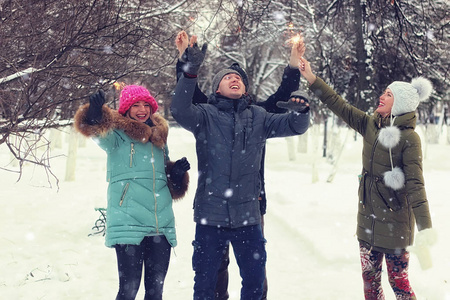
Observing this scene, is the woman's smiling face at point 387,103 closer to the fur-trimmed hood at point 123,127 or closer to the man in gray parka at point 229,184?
the man in gray parka at point 229,184

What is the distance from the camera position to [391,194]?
327 centimetres

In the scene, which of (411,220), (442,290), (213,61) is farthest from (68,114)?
(213,61)

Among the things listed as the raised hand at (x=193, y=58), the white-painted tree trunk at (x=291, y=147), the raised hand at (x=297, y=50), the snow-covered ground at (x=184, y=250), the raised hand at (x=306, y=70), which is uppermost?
the white-painted tree trunk at (x=291, y=147)

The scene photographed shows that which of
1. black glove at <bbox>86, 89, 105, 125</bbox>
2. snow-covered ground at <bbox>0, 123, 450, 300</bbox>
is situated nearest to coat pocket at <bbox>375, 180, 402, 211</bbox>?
snow-covered ground at <bbox>0, 123, 450, 300</bbox>

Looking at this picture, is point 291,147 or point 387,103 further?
point 291,147

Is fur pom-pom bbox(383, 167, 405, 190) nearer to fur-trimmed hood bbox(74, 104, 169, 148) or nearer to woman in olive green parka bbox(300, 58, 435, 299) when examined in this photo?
woman in olive green parka bbox(300, 58, 435, 299)

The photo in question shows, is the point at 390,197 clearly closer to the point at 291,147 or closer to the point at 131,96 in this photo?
the point at 131,96

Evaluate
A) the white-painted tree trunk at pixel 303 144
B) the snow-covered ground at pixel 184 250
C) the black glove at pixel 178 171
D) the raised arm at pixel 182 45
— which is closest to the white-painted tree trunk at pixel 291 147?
the white-painted tree trunk at pixel 303 144

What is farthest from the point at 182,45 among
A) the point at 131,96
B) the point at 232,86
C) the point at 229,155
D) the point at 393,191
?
the point at 393,191

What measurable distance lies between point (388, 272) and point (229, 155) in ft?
4.81

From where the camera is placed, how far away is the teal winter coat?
3082 mm

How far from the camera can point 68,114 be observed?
17.2 ft

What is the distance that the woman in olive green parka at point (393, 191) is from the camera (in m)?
3.17

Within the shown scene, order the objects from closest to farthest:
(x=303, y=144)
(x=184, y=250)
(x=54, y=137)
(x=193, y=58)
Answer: (x=193, y=58)
(x=184, y=250)
(x=54, y=137)
(x=303, y=144)
